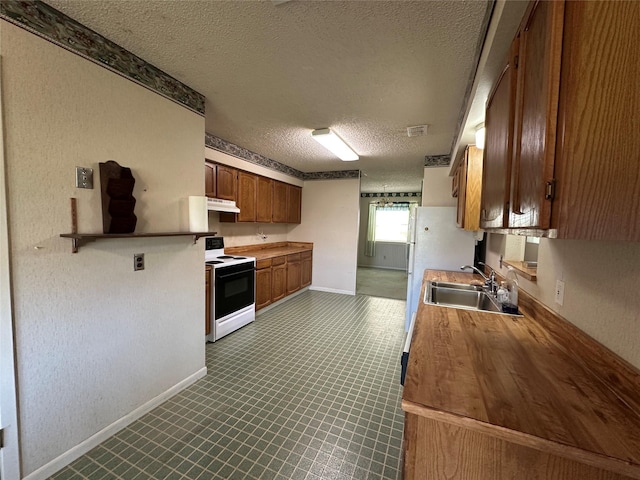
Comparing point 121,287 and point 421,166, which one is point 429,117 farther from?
point 121,287

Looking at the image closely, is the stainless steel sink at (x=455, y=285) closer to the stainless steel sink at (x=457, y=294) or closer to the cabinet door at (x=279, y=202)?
the stainless steel sink at (x=457, y=294)

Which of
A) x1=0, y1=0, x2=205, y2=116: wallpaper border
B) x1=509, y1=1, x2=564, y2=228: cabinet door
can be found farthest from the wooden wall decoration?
x1=509, y1=1, x2=564, y2=228: cabinet door

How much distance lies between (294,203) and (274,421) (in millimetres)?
3902

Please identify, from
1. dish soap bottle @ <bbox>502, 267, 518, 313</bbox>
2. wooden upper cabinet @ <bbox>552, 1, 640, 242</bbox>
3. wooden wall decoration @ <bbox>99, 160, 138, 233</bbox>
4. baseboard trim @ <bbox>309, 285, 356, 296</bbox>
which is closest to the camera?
wooden upper cabinet @ <bbox>552, 1, 640, 242</bbox>

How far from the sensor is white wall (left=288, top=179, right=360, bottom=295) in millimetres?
5066

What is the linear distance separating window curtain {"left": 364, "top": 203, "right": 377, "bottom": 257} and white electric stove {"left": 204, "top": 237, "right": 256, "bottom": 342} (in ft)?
17.5

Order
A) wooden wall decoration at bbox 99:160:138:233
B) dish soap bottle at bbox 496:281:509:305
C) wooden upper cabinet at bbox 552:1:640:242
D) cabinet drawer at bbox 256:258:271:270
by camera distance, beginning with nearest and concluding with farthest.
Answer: wooden upper cabinet at bbox 552:1:640:242 < wooden wall decoration at bbox 99:160:138:233 < dish soap bottle at bbox 496:281:509:305 < cabinet drawer at bbox 256:258:271:270

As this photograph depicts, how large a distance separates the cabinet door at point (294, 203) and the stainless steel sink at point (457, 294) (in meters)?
3.14

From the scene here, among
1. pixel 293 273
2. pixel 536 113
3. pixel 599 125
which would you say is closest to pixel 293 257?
pixel 293 273

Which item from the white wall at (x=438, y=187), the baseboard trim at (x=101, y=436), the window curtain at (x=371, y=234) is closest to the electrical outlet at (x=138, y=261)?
the baseboard trim at (x=101, y=436)

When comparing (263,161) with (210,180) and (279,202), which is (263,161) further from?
(210,180)

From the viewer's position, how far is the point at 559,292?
1312 millimetres

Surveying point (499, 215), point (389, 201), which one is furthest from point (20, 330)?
point (389, 201)

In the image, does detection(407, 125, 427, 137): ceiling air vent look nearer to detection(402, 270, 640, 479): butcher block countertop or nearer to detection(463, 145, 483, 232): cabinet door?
detection(463, 145, 483, 232): cabinet door
